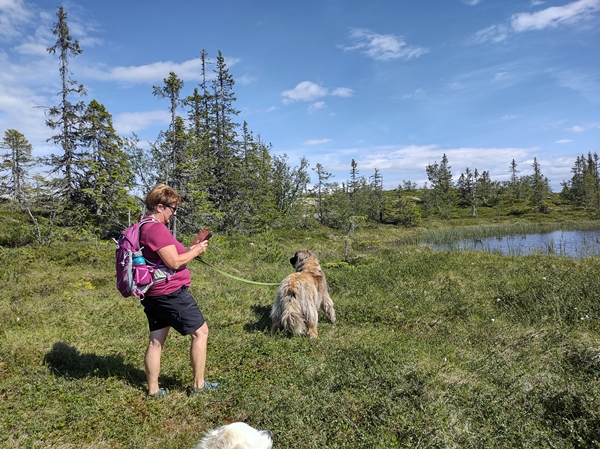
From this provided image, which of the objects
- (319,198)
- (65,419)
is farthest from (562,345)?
(319,198)

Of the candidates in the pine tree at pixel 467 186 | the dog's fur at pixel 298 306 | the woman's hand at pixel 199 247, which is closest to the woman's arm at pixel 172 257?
the woman's hand at pixel 199 247

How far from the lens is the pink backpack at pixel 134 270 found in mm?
3256

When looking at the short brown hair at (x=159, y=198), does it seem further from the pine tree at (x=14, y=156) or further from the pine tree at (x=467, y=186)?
the pine tree at (x=467, y=186)

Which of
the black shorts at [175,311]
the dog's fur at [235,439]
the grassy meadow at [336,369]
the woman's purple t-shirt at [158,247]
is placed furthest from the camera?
the black shorts at [175,311]

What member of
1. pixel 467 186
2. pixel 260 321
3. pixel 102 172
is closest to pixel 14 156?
pixel 102 172

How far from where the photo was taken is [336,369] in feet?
14.2

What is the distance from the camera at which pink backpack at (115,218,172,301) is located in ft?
10.7

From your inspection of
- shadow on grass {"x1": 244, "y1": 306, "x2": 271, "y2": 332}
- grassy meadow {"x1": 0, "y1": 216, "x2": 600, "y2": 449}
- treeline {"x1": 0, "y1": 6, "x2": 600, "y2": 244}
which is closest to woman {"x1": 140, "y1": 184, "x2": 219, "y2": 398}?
grassy meadow {"x1": 0, "y1": 216, "x2": 600, "y2": 449}

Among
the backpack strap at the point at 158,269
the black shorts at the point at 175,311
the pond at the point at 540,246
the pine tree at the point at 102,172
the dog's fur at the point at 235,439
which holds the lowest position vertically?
the pond at the point at 540,246

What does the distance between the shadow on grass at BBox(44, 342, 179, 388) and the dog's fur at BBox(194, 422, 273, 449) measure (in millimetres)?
1897

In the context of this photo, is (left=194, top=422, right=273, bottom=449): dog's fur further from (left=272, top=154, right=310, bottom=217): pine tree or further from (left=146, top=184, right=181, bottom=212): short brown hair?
(left=272, top=154, right=310, bottom=217): pine tree

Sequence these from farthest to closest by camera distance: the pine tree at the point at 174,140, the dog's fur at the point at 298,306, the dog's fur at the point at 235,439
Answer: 1. the pine tree at the point at 174,140
2. the dog's fur at the point at 298,306
3. the dog's fur at the point at 235,439

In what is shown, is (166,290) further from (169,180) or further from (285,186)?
(285,186)

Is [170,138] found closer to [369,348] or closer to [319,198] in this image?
[369,348]
